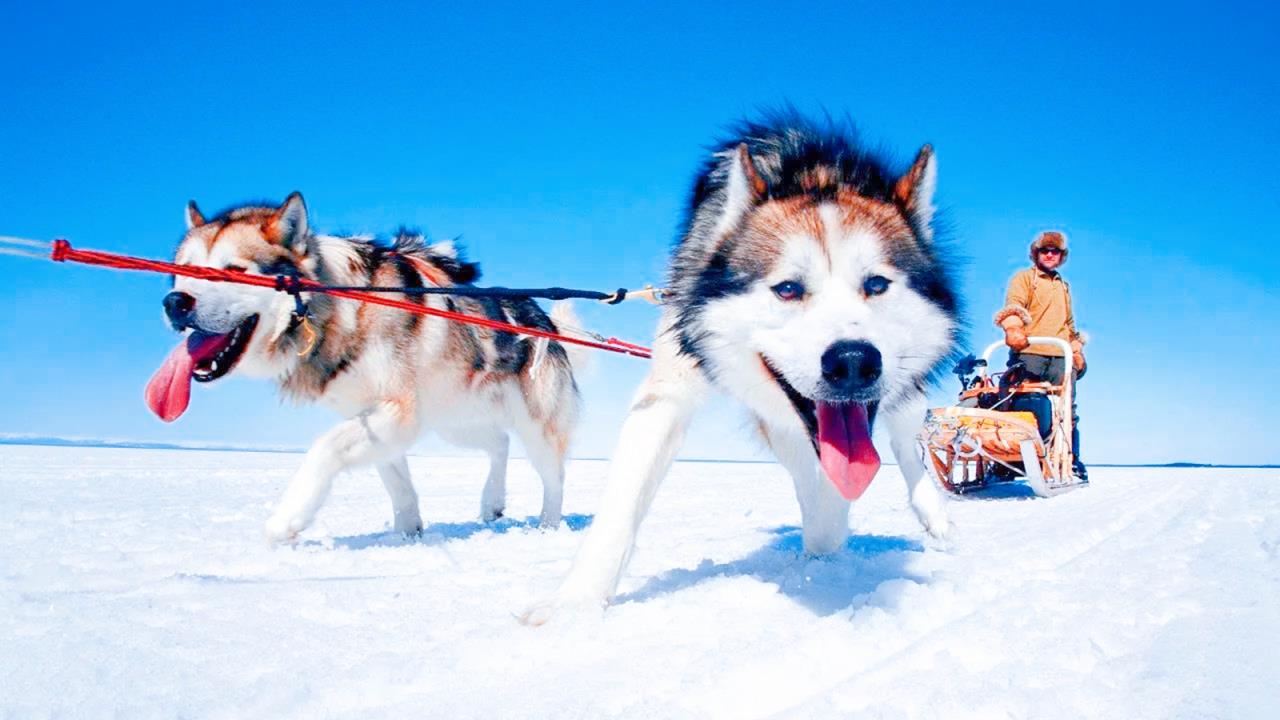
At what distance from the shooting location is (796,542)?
2783 millimetres

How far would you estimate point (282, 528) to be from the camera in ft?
8.05

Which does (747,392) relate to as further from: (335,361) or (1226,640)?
(335,361)

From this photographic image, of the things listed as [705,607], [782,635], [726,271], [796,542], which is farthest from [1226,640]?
[796,542]

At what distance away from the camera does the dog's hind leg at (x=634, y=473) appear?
1502 millimetres

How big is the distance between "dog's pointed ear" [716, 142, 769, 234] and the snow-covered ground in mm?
875

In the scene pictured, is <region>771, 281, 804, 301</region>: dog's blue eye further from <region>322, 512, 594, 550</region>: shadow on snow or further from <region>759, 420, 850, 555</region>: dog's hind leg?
<region>322, 512, 594, 550</region>: shadow on snow

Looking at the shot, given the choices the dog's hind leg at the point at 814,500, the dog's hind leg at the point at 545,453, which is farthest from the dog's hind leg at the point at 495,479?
the dog's hind leg at the point at 814,500

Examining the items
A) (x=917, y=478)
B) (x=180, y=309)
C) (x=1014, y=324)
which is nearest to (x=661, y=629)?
(x=917, y=478)

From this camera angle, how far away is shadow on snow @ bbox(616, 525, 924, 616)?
1643 mm

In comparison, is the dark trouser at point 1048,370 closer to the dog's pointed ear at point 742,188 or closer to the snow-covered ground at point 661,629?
the snow-covered ground at point 661,629

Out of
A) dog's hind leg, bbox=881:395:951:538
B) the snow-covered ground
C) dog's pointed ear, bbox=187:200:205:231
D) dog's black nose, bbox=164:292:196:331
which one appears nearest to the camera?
the snow-covered ground

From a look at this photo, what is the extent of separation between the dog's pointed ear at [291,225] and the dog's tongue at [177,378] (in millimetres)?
490

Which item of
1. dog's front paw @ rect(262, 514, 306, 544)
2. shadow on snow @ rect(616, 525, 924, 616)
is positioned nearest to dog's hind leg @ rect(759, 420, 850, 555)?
shadow on snow @ rect(616, 525, 924, 616)

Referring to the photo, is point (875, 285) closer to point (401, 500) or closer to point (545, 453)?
point (401, 500)
